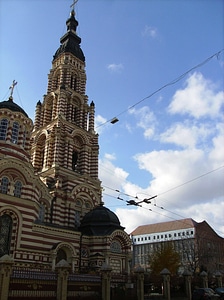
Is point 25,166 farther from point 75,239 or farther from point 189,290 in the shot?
point 189,290

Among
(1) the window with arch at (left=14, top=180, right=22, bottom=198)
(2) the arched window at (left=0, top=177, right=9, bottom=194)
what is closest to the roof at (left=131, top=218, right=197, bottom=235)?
(1) the window with arch at (left=14, top=180, right=22, bottom=198)

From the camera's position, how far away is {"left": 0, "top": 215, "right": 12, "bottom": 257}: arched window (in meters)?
24.4

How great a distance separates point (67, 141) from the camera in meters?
39.0

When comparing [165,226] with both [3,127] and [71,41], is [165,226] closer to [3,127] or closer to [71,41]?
[71,41]

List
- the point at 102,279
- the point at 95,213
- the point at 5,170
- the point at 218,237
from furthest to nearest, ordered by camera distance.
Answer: the point at 218,237, the point at 95,213, the point at 5,170, the point at 102,279

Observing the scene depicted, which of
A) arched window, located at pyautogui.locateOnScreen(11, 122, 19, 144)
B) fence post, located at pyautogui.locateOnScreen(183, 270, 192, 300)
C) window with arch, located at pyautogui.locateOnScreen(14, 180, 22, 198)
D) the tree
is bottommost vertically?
fence post, located at pyautogui.locateOnScreen(183, 270, 192, 300)

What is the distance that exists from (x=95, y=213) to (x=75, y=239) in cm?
421

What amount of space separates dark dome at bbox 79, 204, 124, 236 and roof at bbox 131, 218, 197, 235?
50.2 metres

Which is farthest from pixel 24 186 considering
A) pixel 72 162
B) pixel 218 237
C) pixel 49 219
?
pixel 218 237

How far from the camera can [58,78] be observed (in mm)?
46062

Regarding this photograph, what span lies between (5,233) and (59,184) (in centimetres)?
1081

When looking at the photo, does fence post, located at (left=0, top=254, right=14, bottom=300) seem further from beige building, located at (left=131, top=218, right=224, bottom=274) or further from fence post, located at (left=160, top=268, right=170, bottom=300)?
beige building, located at (left=131, top=218, right=224, bottom=274)

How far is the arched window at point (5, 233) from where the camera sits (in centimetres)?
2438

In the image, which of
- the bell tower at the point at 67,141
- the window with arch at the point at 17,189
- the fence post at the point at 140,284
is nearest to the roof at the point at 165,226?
the bell tower at the point at 67,141
